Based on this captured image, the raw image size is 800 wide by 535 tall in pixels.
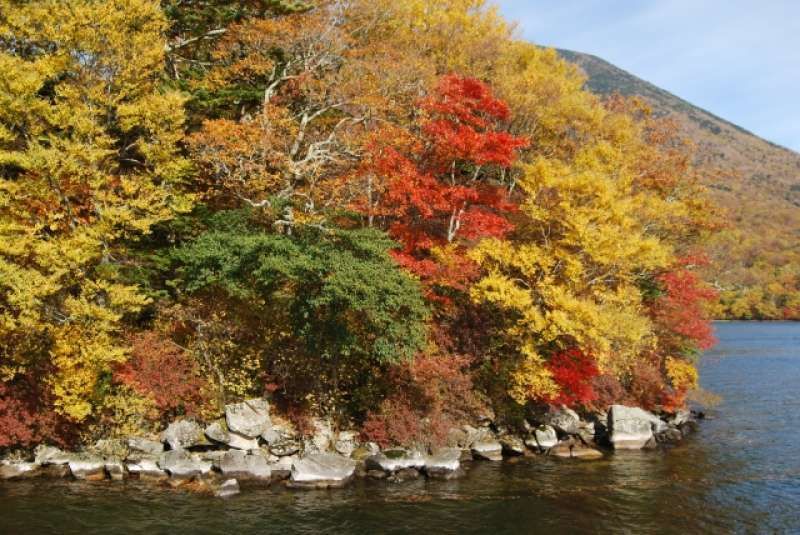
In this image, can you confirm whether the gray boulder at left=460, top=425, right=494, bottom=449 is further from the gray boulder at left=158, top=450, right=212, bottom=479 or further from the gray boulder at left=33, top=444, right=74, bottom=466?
the gray boulder at left=33, top=444, right=74, bottom=466

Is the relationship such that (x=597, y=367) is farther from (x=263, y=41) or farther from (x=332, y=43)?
(x=263, y=41)

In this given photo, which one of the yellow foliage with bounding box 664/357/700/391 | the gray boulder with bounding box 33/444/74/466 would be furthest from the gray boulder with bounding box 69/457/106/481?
the yellow foliage with bounding box 664/357/700/391

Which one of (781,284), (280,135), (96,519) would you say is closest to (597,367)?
(280,135)

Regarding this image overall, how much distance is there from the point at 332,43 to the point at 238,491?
74.6ft

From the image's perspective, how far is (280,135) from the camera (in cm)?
3025

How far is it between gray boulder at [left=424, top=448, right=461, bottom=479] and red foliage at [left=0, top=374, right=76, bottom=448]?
14513 mm

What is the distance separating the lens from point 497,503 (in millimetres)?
21219

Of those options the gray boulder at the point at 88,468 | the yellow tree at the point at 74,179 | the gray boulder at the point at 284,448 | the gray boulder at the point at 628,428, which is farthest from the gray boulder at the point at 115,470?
the gray boulder at the point at 628,428

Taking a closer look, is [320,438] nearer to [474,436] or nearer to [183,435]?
[183,435]

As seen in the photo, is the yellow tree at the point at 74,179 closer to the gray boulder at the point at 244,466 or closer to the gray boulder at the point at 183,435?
the gray boulder at the point at 183,435

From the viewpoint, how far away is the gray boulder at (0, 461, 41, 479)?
22.6 meters

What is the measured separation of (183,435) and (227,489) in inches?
153

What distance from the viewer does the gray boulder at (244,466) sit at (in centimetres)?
2295

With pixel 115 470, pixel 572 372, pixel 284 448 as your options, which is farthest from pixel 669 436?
pixel 115 470
